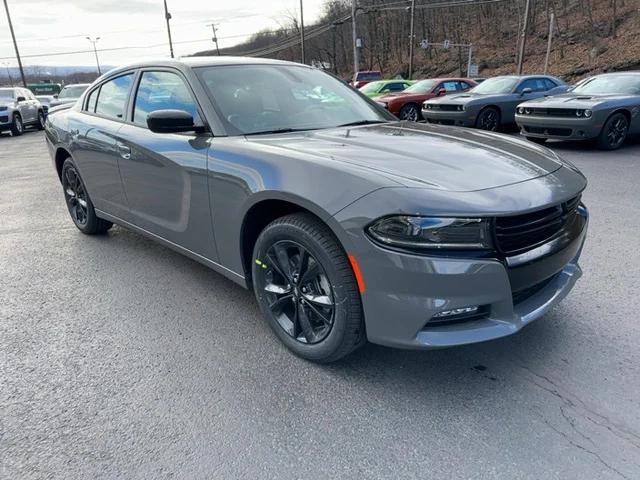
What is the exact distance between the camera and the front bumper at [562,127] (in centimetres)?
866

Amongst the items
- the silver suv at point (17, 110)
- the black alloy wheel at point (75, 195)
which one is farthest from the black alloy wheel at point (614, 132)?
the silver suv at point (17, 110)

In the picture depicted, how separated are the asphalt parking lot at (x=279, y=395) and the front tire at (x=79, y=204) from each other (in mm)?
1185

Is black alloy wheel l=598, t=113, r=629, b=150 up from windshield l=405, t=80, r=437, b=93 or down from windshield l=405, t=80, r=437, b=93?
down

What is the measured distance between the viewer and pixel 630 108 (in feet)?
29.2

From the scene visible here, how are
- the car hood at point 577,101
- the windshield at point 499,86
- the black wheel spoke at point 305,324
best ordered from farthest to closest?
the windshield at point 499,86 < the car hood at point 577,101 < the black wheel spoke at point 305,324

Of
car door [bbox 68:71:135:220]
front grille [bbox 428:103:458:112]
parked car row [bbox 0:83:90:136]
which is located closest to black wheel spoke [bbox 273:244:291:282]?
car door [bbox 68:71:135:220]

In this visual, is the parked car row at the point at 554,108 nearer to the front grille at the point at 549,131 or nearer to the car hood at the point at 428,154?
the front grille at the point at 549,131

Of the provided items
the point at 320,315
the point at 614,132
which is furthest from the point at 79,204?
the point at 614,132

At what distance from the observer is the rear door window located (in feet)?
12.6

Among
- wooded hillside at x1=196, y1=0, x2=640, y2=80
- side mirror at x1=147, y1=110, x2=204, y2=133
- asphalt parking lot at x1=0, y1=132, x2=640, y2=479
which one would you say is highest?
wooded hillside at x1=196, y1=0, x2=640, y2=80

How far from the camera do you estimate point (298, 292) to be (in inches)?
101

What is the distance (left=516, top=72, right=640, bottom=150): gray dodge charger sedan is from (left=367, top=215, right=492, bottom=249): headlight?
26.5ft

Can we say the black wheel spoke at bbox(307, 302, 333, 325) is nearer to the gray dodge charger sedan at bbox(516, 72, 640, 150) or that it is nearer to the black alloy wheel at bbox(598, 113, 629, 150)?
the gray dodge charger sedan at bbox(516, 72, 640, 150)

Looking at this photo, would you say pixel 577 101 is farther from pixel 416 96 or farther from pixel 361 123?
pixel 361 123
